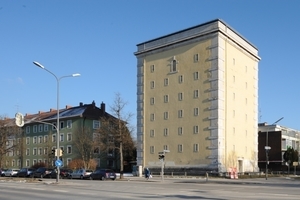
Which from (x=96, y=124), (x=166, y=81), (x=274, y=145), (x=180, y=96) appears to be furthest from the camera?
(x=96, y=124)

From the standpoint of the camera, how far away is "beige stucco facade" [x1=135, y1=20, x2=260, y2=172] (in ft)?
220

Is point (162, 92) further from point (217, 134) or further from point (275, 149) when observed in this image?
point (275, 149)

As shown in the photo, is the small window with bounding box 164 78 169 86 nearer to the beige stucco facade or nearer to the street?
the beige stucco facade

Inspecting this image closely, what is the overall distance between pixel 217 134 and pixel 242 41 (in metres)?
19.1

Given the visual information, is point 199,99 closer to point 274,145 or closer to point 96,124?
point 274,145

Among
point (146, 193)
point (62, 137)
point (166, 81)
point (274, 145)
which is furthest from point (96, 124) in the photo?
point (146, 193)

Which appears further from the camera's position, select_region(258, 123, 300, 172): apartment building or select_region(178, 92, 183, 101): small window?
select_region(258, 123, 300, 172): apartment building

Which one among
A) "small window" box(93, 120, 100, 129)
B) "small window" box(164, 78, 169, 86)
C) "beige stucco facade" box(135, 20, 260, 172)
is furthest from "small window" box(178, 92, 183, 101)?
"small window" box(93, 120, 100, 129)

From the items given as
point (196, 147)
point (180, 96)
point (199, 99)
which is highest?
point (180, 96)

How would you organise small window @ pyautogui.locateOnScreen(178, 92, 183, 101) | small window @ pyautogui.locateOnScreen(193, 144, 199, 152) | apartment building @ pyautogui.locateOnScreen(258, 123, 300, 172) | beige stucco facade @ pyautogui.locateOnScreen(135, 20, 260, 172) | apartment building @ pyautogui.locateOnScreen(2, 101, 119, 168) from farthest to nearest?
apartment building @ pyautogui.locateOnScreen(2, 101, 119, 168) < apartment building @ pyautogui.locateOnScreen(258, 123, 300, 172) < small window @ pyautogui.locateOnScreen(178, 92, 183, 101) < small window @ pyautogui.locateOnScreen(193, 144, 199, 152) < beige stucco facade @ pyautogui.locateOnScreen(135, 20, 260, 172)

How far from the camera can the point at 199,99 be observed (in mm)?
68625

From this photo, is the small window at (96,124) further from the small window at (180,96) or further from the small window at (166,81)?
the small window at (180,96)

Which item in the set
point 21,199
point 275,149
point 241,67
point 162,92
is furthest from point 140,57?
point 21,199

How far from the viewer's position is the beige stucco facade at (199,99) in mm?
67000
